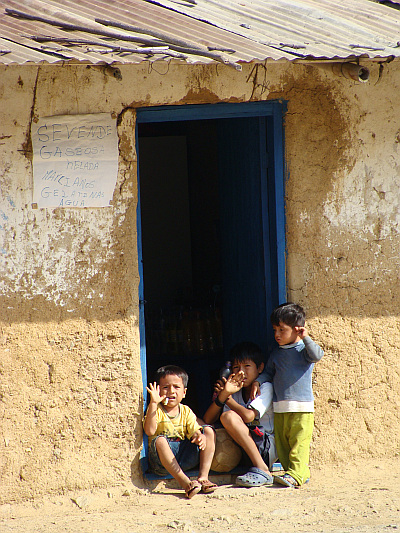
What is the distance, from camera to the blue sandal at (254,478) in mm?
3643

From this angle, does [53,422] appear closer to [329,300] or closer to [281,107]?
[329,300]

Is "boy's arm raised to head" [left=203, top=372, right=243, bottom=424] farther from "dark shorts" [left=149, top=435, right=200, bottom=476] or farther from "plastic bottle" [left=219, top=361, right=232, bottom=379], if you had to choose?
"dark shorts" [left=149, top=435, right=200, bottom=476]

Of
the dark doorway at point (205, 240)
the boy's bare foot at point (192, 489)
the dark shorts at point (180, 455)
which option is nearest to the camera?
the boy's bare foot at point (192, 489)

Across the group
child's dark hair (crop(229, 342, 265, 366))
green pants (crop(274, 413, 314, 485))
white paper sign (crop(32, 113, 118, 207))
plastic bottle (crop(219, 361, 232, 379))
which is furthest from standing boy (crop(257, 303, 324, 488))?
white paper sign (crop(32, 113, 118, 207))

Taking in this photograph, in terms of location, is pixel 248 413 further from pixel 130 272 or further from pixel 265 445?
pixel 130 272

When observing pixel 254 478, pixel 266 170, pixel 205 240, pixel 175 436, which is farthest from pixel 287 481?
pixel 205 240

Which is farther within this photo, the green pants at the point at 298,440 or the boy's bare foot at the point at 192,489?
the green pants at the point at 298,440

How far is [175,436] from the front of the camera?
3.73m

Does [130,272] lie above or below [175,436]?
above

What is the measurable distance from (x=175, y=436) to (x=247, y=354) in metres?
0.66

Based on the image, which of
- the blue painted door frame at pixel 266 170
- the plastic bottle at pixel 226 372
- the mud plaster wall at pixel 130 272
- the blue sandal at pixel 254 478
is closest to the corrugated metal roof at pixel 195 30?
the mud plaster wall at pixel 130 272

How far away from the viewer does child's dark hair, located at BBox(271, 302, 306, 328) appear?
3709 mm

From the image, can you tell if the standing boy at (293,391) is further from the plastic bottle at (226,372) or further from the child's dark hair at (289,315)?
the plastic bottle at (226,372)

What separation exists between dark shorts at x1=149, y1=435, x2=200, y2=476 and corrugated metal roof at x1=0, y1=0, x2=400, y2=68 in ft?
7.04
